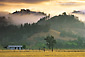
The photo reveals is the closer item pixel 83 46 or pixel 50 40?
pixel 50 40

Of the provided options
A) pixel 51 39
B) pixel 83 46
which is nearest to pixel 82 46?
pixel 83 46

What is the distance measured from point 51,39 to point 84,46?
151ft

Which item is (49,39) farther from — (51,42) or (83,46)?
(83,46)

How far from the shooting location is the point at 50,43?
156 metres

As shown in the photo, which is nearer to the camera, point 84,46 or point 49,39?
point 49,39

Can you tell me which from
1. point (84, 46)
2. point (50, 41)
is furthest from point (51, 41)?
point (84, 46)

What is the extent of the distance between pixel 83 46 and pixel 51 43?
160 feet

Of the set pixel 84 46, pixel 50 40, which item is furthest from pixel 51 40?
pixel 84 46

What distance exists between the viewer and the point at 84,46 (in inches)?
7800

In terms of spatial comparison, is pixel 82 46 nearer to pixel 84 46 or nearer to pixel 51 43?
pixel 84 46

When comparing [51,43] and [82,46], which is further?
[82,46]

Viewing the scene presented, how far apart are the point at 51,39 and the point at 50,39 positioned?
58cm

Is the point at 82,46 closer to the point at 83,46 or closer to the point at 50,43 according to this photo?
the point at 83,46

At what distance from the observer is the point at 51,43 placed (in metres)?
156
